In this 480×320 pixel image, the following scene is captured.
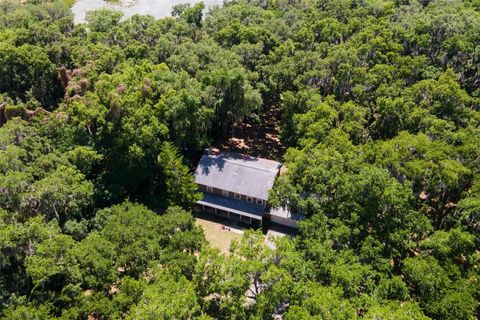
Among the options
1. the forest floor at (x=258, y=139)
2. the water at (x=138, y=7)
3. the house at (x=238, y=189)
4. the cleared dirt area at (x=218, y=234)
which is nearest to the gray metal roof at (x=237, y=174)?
the house at (x=238, y=189)

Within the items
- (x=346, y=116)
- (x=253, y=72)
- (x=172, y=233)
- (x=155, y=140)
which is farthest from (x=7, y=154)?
(x=346, y=116)

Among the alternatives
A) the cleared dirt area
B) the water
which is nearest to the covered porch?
the cleared dirt area

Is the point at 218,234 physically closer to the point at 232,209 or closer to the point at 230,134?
the point at 232,209

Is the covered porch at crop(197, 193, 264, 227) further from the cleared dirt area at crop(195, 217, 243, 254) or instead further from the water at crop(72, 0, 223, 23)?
the water at crop(72, 0, 223, 23)

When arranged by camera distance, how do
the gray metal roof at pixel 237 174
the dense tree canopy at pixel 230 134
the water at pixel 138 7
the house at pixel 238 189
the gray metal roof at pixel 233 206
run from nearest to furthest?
the dense tree canopy at pixel 230 134
the gray metal roof at pixel 233 206
the house at pixel 238 189
the gray metal roof at pixel 237 174
the water at pixel 138 7

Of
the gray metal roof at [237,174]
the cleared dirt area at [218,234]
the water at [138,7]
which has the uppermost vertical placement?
the water at [138,7]

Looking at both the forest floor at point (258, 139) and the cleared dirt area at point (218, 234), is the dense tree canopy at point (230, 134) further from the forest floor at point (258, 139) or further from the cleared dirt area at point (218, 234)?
the cleared dirt area at point (218, 234)
